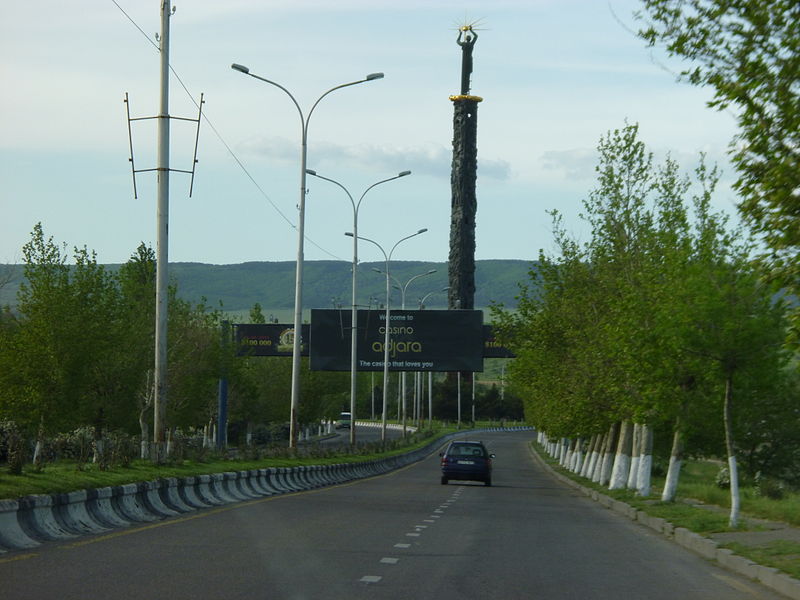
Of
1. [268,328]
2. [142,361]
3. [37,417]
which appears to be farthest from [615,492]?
[268,328]

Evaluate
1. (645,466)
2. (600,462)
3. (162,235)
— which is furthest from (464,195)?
(162,235)

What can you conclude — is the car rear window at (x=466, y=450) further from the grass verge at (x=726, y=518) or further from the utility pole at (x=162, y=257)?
the utility pole at (x=162, y=257)

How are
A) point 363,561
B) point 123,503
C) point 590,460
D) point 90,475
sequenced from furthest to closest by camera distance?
point 590,460 < point 90,475 < point 123,503 < point 363,561

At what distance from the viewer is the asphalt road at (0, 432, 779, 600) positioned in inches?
440

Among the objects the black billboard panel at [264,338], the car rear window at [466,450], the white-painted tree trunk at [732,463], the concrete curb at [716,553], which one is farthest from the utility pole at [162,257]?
the black billboard panel at [264,338]

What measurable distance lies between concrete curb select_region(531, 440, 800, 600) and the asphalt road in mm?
207

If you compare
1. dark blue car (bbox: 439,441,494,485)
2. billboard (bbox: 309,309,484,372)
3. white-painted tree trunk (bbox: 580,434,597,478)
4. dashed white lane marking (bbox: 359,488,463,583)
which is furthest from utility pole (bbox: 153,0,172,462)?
billboard (bbox: 309,309,484,372)

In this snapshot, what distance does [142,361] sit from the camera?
60.9m

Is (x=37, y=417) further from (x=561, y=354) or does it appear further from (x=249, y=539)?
(x=249, y=539)

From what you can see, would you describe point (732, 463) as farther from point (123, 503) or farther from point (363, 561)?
point (123, 503)

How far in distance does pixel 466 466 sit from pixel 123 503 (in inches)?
953

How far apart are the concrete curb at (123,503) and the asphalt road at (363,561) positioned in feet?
1.53

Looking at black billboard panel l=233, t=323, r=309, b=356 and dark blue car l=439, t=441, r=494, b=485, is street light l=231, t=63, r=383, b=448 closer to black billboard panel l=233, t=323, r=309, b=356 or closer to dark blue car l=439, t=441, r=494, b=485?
dark blue car l=439, t=441, r=494, b=485

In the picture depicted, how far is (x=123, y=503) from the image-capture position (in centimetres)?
1852
